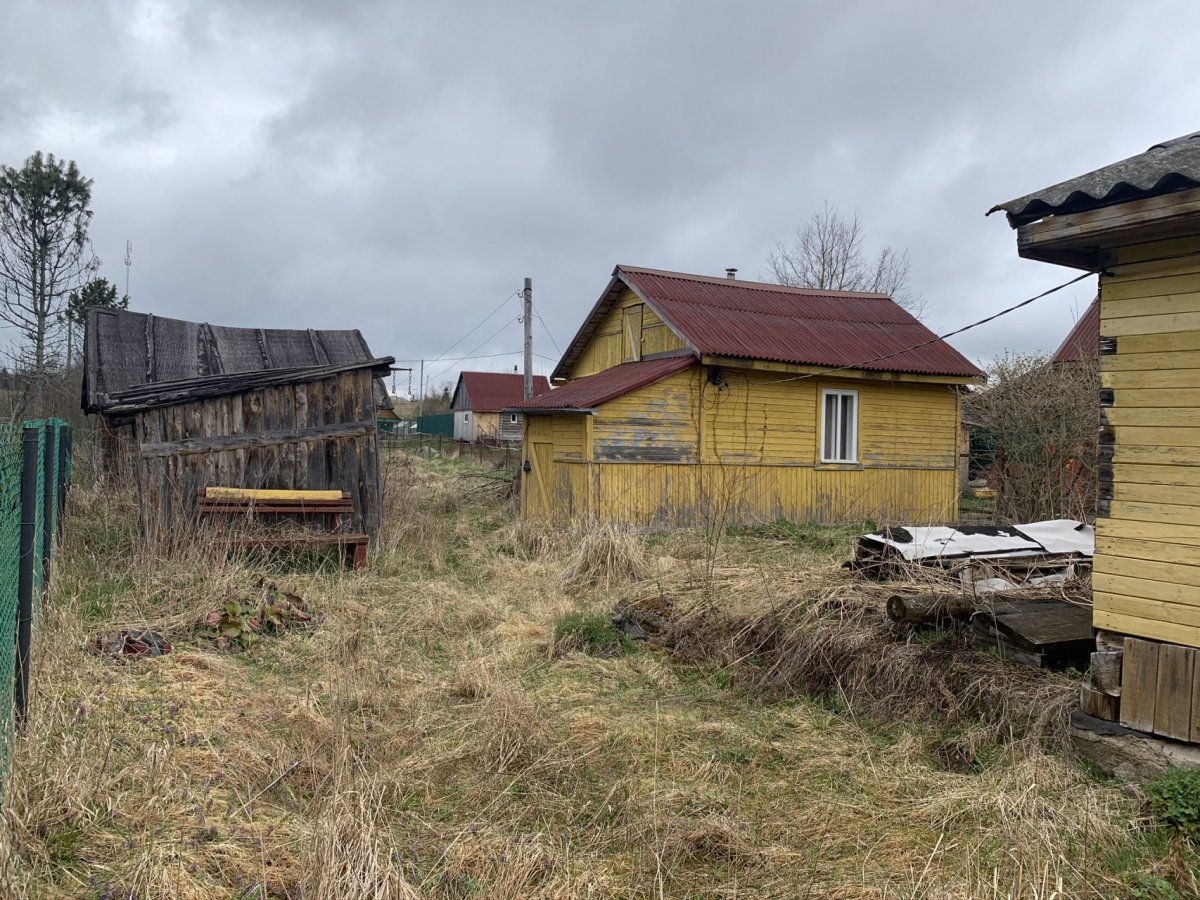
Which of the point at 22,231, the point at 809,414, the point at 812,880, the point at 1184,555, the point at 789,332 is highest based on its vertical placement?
the point at 22,231

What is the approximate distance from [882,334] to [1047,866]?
53.9 feet

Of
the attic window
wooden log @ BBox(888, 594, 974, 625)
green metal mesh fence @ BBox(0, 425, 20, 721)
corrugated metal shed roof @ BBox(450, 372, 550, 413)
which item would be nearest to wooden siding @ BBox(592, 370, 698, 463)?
the attic window

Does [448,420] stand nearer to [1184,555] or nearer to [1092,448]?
Answer: [1092,448]

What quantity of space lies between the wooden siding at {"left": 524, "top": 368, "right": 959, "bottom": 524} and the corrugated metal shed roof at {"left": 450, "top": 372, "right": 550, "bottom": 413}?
41.8m

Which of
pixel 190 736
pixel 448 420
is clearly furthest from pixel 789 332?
pixel 448 420

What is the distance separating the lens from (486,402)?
5903 cm

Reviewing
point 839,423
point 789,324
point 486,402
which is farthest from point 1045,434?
point 486,402

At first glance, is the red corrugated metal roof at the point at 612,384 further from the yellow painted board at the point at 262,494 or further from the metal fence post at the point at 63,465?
the metal fence post at the point at 63,465

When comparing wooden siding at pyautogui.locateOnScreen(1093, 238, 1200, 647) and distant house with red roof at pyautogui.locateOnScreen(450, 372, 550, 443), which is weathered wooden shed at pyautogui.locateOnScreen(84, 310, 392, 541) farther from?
distant house with red roof at pyautogui.locateOnScreen(450, 372, 550, 443)

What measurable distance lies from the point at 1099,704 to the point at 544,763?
3.09 m

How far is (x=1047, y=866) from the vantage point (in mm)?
3457

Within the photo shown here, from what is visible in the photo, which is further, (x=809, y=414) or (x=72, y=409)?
(x=72, y=409)

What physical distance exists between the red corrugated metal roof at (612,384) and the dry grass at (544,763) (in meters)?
6.88

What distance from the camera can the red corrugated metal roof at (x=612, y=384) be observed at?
14.9m
